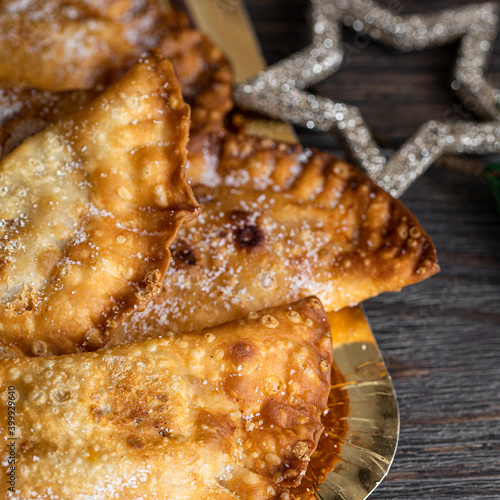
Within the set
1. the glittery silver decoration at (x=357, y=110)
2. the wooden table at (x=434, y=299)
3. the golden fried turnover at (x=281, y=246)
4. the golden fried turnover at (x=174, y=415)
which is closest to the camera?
the golden fried turnover at (x=174, y=415)

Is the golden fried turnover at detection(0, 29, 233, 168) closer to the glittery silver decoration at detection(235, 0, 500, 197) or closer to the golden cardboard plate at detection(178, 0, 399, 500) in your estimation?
the glittery silver decoration at detection(235, 0, 500, 197)

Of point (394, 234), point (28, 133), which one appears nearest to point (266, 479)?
point (394, 234)

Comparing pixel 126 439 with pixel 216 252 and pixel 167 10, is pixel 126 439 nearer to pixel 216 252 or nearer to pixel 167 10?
pixel 216 252

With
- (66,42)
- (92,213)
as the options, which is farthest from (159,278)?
(66,42)

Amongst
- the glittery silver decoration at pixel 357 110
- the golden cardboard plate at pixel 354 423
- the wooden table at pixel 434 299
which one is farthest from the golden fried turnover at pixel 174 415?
the glittery silver decoration at pixel 357 110

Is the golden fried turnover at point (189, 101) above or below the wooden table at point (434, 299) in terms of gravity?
above

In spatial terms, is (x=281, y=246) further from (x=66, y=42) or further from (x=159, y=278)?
(x=66, y=42)

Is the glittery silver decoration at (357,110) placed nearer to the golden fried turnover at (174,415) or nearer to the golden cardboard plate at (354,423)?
the golden cardboard plate at (354,423)
